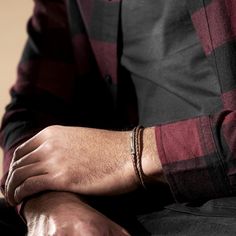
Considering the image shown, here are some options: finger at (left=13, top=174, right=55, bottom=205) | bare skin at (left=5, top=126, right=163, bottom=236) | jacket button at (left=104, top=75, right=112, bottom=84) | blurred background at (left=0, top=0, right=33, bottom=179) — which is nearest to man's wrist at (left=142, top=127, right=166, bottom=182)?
bare skin at (left=5, top=126, right=163, bottom=236)

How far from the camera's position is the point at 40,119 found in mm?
946

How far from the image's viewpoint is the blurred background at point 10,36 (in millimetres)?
1497

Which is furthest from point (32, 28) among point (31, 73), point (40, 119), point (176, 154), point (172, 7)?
point (176, 154)

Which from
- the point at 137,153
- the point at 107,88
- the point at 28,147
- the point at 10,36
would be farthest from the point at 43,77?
the point at 10,36

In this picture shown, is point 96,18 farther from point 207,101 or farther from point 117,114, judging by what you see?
point 207,101

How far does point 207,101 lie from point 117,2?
281mm

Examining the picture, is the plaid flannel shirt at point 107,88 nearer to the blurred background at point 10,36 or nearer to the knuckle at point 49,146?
the knuckle at point 49,146

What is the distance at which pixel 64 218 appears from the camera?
0.62m

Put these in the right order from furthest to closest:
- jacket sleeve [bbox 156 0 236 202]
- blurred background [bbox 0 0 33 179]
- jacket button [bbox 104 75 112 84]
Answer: blurred background [bbox 0 0 33 179] < jacket button [bbox 104 75 112 84] < jacket sleeve [bbox 156 0 236 202]

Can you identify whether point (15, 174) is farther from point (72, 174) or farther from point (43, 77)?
point (43, 77)

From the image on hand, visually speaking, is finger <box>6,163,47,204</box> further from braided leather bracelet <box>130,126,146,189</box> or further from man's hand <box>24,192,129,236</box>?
braided leather bracelet <box>130,126,146,189</box>

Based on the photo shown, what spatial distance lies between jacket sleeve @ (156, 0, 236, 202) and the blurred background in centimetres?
99

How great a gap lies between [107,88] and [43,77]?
0.50 feet

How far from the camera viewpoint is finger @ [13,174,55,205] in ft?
2.28
